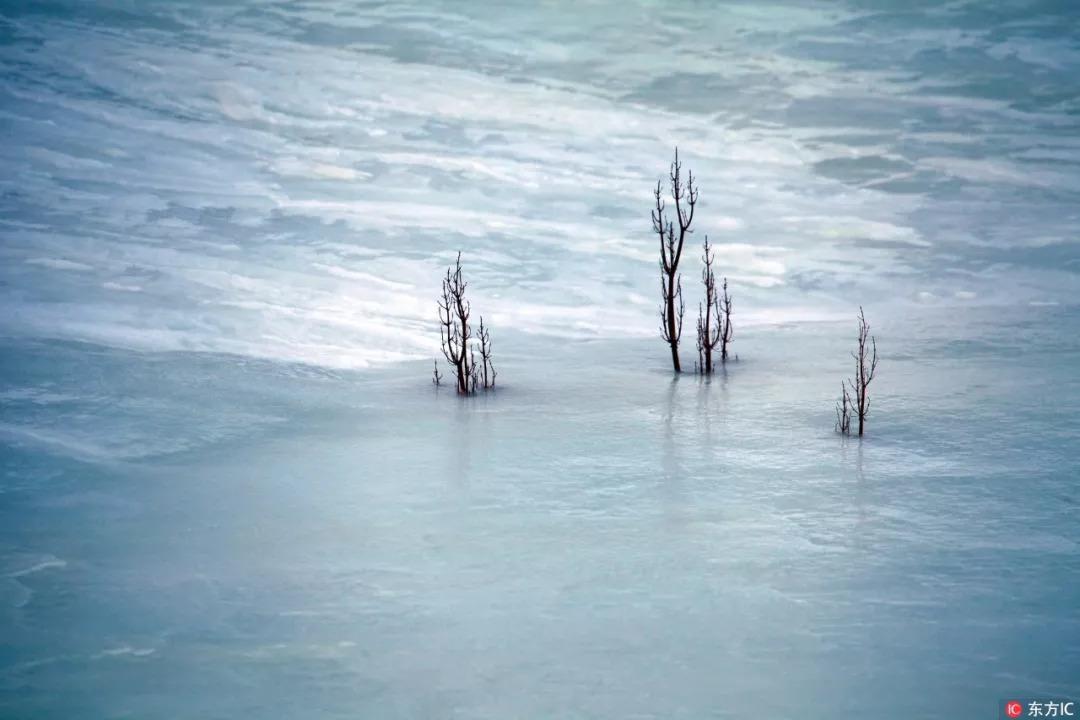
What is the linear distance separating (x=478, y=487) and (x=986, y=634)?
13.4ft

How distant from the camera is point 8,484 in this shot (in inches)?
316

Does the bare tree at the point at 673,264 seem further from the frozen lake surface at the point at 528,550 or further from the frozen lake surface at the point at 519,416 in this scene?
the frozen lake surface at the point at 528,550

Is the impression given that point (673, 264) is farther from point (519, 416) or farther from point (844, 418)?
point (844, 418)

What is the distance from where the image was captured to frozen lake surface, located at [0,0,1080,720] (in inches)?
204

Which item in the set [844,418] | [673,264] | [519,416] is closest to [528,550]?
[519,416]

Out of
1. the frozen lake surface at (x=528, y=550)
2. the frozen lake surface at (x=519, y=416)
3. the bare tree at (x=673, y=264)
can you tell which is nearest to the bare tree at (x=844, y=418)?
the frozen lake surface at (x=528, y=550)

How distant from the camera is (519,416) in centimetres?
1088

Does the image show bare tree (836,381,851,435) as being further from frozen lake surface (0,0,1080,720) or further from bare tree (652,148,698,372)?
bare tree (652,148,698,372)

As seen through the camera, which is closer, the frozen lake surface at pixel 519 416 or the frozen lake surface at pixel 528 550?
the frozen lake surface at pixel 528 550

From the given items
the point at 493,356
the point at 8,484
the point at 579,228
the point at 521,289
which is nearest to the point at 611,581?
the point at 8,484

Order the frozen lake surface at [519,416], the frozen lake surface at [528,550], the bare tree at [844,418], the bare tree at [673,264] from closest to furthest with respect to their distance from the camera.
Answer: the frozen lake surface at [528,550] → the frozen lake surface at [519,416] → the bare tree at [844,418] → the bare tree at [673,264]

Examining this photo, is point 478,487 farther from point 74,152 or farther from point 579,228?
point 74,152

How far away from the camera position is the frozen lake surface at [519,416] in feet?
17.0

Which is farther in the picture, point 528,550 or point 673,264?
point 673,264
